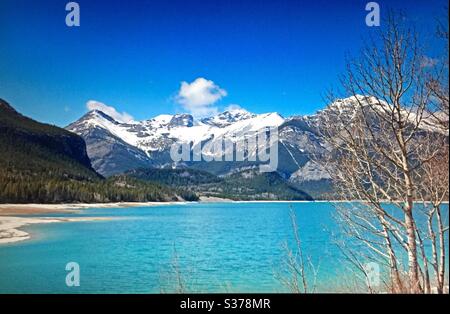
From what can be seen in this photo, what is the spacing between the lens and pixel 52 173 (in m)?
67.2

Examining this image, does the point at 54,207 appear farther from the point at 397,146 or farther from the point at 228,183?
the point at 228,183

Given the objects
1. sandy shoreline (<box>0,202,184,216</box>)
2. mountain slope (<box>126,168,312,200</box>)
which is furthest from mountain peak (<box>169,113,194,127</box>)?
mountain slope (<box>126,168,312,200</box>)

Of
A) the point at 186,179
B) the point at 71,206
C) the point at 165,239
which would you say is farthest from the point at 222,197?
the point at 165,239

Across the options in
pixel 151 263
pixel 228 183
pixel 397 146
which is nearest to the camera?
pixel 397 146

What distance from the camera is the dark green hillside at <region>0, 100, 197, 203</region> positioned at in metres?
Result: 47.3

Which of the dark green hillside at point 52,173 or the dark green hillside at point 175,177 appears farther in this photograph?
the dark green hillside at point 175,177

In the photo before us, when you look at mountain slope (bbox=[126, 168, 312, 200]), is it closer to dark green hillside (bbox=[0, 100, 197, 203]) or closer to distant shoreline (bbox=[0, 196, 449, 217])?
dark green hillside (bbox=[0, 100, 197, 203])

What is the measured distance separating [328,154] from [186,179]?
150 metres

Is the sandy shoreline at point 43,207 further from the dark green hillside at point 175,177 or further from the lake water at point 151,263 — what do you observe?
the dark green hillside at point 175,177

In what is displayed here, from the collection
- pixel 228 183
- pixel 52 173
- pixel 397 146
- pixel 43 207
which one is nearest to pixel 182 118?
pixel 397 146

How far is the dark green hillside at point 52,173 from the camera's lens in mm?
47281

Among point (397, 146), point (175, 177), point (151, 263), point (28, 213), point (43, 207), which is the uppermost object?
point (175, 177)

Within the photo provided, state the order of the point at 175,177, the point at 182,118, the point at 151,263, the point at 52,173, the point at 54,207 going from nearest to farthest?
the point at 182,118
the point at 151,263
the point at 54,207
the point at 52,173
the point at 175,177

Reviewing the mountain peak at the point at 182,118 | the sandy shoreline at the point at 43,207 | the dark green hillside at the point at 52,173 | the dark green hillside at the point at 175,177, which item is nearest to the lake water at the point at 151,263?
the mountain peak at the point at 182,118
